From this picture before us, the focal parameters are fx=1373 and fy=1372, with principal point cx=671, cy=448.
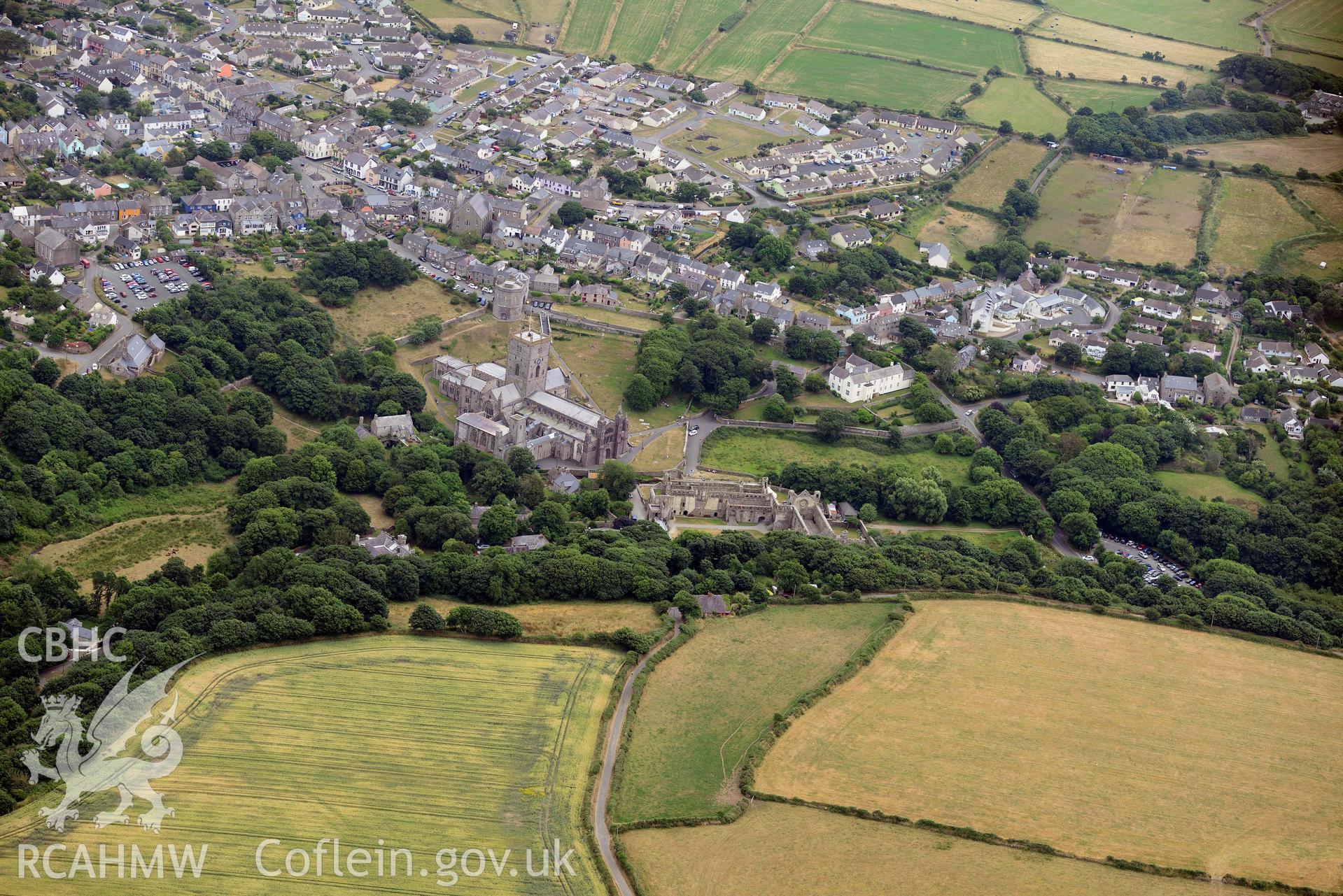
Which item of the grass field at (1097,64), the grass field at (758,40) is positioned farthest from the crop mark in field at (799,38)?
the grass field at (1097,64)

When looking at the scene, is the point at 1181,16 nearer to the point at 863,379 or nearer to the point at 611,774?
the point at 863,379

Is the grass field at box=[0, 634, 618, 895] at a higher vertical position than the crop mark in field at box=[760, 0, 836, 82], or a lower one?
lower

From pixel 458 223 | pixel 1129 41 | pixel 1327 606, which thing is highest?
pixel 1129 41

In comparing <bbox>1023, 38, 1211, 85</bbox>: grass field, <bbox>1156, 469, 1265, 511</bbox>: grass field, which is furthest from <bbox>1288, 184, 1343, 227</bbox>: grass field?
<bbox>1156, 469, 1265, 511</bbox>: grass field

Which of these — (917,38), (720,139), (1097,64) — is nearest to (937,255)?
(720,139)

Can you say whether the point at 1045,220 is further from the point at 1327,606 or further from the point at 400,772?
the point at 400,772

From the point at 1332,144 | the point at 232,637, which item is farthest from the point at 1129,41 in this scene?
the point at 232,637

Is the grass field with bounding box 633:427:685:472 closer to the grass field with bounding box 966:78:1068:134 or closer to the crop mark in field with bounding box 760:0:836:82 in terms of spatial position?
the grass field with bounding box 966:78:1068:134
